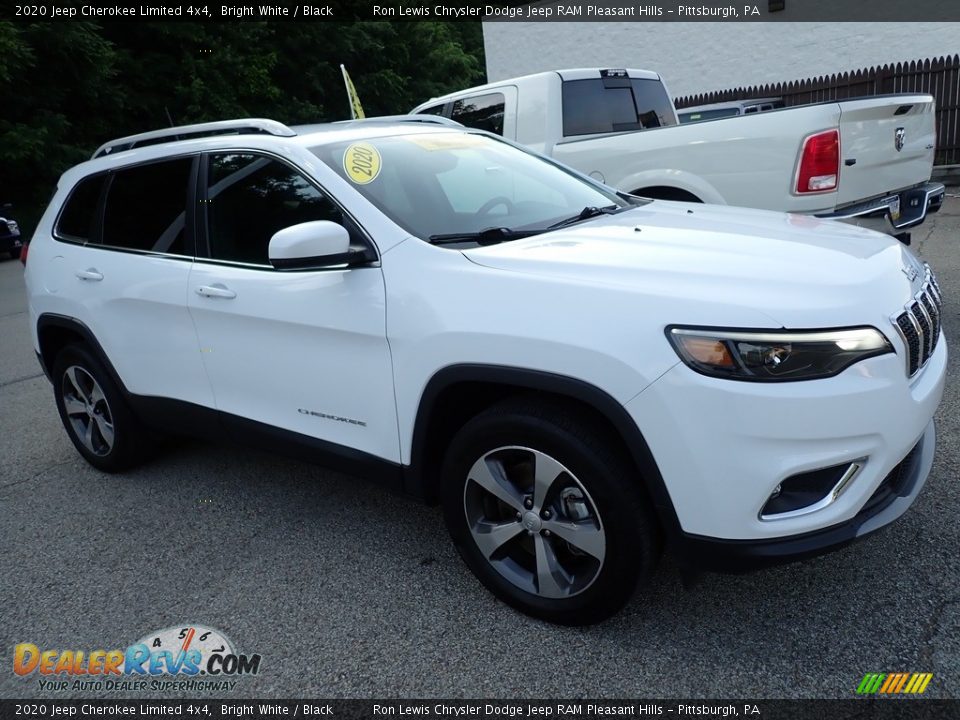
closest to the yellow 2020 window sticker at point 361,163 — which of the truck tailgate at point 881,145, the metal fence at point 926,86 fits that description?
the truck tailgate at point 881,145

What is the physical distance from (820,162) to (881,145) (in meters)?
0.52

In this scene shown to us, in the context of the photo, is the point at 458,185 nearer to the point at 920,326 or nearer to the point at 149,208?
the point at 149,208

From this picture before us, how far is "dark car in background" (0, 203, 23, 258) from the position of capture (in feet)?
55.7

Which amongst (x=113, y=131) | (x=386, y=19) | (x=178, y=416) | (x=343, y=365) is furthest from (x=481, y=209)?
(x=386, y=19)

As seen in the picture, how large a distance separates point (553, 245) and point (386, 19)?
3210 cm

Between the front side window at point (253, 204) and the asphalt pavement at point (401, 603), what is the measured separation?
4.17 feet

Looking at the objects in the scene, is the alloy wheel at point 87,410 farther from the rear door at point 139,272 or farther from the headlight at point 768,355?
the headlight at point 768,355

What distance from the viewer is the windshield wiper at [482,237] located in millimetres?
2801

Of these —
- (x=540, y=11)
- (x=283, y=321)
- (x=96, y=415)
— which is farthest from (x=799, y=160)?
(x=540, y=11)

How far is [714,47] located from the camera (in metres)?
21.0

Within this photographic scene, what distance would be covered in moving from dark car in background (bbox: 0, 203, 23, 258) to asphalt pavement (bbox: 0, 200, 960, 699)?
15603 mm

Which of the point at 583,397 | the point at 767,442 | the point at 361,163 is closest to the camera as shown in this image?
the point at 767,442

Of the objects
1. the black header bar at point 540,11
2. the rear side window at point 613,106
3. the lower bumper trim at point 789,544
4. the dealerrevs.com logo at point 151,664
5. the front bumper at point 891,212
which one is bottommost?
the dealerrevs.com logo at point 151,664

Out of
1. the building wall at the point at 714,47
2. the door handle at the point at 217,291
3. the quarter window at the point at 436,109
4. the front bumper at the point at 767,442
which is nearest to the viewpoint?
the front bumper at the point at 767,442
